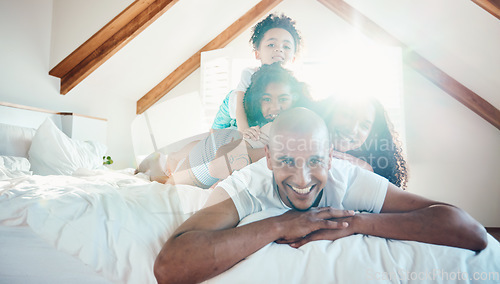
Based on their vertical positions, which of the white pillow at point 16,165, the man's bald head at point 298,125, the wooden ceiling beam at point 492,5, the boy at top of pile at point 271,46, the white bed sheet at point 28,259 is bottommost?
the white bed sheet at point 28,259

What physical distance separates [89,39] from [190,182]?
190 cm

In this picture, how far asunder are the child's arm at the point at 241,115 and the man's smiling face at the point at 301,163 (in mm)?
702

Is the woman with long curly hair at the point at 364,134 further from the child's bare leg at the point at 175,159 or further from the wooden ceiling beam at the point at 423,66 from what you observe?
the wooden ceiling beam at the point at 423,66

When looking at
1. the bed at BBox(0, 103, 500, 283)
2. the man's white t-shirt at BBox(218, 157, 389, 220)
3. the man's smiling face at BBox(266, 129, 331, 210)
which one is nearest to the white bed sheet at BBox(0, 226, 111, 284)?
the bed at BBox(0, 103, 500, 283)

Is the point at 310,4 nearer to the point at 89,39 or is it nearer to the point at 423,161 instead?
the point at 423,161

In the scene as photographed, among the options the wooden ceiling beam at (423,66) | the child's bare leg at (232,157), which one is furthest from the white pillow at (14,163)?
the wooden ceiling beam at (423,66)

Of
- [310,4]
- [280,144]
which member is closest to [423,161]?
[310,4]

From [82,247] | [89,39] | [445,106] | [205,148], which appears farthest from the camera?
[445,106]

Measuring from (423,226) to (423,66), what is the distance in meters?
3.25

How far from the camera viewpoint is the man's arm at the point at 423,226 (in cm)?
76

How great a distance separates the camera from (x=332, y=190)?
91 centimetres

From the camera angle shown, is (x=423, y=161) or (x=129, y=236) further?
(x=423, y=161)

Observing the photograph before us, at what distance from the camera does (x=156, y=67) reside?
12.1 ft

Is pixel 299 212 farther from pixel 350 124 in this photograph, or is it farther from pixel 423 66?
pixel 423 66
